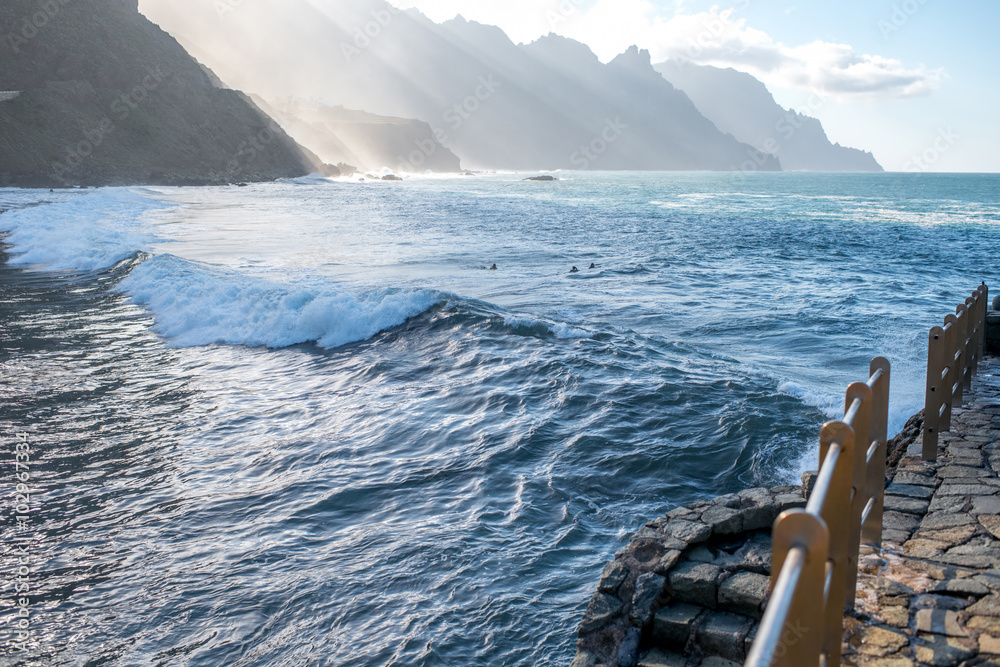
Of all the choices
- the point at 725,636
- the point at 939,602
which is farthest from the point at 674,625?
the point at 939,602

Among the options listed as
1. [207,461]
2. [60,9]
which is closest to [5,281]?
[207,461]

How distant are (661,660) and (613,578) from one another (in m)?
0.52

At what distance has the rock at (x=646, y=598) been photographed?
3.72m

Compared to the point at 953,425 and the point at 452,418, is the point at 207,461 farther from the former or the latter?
the point at 953,425

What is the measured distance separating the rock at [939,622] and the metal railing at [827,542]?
311mm

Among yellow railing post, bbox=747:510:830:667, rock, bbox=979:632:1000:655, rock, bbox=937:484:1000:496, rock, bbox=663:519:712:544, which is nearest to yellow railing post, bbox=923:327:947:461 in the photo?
rock, bbox=937:484:1000:496

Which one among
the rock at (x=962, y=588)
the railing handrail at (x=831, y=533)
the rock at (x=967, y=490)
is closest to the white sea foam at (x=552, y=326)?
the railing handrail at (x=831, y=533)

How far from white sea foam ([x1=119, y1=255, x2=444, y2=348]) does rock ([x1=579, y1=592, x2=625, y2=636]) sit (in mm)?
9370

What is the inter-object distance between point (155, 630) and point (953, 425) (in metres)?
6.60

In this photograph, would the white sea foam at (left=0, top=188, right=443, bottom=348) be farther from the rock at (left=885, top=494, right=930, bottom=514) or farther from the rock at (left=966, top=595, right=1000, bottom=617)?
the rock at (left=966, top=595, right=1000, bottom=617)

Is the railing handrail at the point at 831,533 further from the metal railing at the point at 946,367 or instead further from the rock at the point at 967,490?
the rock at the point at 967,490

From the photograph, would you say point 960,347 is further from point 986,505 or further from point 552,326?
point 552,326

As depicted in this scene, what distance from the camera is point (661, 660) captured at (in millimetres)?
3568

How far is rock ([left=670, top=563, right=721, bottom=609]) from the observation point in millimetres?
3725
